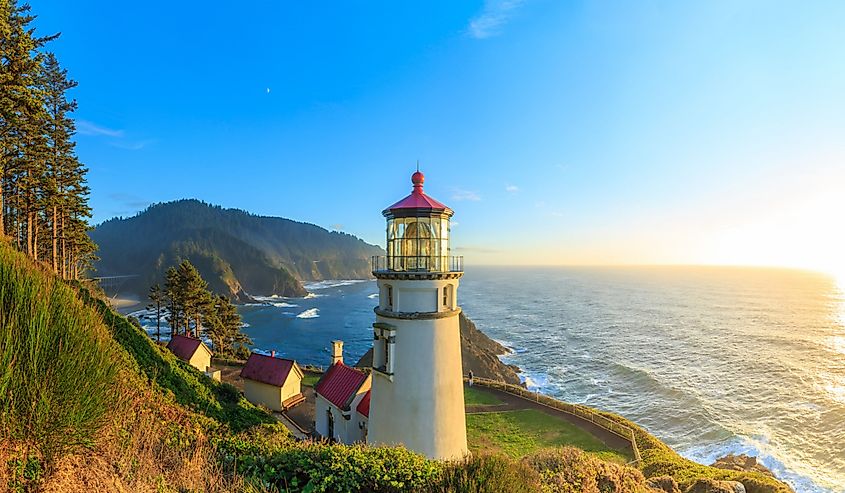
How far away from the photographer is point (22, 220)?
69.8 feet

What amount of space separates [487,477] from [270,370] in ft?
54.7

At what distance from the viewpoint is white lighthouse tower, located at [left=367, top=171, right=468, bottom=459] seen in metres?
10.1

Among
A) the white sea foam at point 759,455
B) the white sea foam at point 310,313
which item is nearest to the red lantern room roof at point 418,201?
the white sea foam at point 759,455

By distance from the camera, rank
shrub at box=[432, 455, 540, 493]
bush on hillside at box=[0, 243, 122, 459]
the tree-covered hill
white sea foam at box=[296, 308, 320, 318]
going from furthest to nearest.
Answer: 1. the tree-covered hill
2. white sea foam at box=[296, 308, 320, 318]
3. shrub at box=[432, 455, 540, 493]
4. bush on hillside at box=[0, 243, 122, 459]

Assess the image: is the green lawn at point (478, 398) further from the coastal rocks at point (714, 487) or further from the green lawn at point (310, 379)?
the coastal rocks at point (714, 487)

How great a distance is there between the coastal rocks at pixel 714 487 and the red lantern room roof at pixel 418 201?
9.76 meters

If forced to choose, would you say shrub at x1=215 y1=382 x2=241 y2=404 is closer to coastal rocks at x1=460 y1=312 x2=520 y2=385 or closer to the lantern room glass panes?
the lantern room glass panes

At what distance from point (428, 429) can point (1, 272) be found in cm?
878

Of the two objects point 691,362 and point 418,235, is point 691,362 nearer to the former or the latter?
point 691,362

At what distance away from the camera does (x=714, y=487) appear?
9.86 m

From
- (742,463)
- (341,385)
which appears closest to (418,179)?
(341,385)

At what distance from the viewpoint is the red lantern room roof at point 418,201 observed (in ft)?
34.4

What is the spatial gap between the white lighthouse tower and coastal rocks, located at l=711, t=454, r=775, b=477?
62.9 feet

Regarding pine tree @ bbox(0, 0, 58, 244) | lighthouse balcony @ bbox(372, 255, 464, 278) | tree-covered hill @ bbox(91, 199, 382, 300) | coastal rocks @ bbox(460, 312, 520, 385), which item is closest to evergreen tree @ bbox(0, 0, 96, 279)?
pine tree @ bbox(0, 0, 58, 244)
